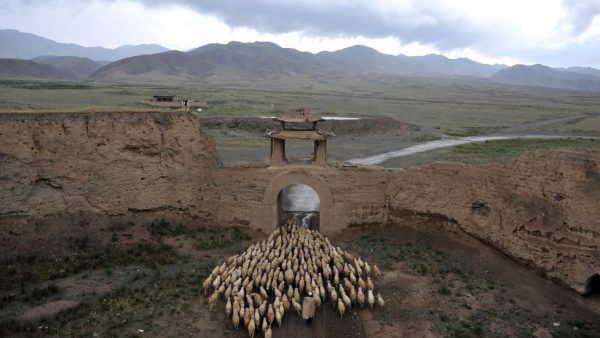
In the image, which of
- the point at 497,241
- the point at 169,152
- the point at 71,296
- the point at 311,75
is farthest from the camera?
the point at 311,75

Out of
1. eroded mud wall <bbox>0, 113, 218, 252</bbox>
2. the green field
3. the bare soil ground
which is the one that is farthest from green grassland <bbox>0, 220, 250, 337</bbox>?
the green field

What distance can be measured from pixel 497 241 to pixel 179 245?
13.3 metres

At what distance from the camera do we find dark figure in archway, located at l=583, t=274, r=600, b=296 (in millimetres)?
16156

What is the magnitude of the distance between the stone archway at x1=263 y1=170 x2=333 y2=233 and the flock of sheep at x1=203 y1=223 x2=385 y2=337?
190 cm

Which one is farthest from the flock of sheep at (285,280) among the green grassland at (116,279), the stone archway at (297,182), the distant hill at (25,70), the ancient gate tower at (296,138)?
the distant hill at (25,70)

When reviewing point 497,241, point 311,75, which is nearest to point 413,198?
point 497,241

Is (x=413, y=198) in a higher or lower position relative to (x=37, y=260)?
higher

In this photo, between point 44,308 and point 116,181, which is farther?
point 116,181

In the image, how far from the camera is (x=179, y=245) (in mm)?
20922

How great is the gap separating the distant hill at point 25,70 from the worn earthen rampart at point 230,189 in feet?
387

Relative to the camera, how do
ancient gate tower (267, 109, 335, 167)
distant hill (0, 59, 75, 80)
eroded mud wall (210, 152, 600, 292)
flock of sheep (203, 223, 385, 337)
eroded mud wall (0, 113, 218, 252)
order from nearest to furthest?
1. flock of sheep (203, 223, 385, 337)
2. eroded mud wall (210, 152, 600, 292)
3. eroded mud wall (0, 113, 218, 252)
4. ancient gate tower (267, 109, 335, 167)
5. distant hill (0, 59, 75, 80)

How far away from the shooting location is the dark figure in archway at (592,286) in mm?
16156

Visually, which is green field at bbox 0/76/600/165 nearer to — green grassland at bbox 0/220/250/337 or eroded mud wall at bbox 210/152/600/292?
green grassland at bbox 0/220/250/337

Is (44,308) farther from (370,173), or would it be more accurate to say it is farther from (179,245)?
(370,173)
